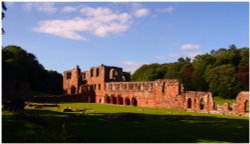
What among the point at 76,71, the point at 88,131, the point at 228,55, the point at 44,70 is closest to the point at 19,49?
the point at 44,70

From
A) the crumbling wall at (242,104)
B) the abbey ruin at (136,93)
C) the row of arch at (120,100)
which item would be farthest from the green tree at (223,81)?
the crumbling wall at (242,104)

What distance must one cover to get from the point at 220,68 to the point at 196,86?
7.20m

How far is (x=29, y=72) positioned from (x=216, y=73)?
92.4 ft

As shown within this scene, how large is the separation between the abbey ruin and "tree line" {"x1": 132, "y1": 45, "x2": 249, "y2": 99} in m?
11.2

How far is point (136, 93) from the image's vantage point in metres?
47.8

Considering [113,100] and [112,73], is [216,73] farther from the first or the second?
[113,100]

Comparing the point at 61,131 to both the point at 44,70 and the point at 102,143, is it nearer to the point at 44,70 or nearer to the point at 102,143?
the point at 102,143

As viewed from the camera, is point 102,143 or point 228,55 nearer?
point 102,143

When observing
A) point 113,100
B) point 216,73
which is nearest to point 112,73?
point 113,100

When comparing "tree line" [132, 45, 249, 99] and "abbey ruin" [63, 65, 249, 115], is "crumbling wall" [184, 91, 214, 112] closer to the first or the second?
"abbey ruin" [63, 65, 249, 115]

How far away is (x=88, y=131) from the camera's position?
14.9 m

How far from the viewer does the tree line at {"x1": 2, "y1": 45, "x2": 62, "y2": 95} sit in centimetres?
5412

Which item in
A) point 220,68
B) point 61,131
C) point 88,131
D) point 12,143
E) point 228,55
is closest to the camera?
point 12,143

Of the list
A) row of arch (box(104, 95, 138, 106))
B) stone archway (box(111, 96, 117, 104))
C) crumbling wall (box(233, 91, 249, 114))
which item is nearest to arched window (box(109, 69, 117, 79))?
row of arch (box(104, 95, 138, 106))
